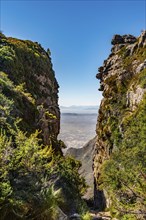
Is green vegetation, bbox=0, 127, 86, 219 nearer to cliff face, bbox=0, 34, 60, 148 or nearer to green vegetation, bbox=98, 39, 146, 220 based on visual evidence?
green vegetation, bbox=98, 39, 146, 220

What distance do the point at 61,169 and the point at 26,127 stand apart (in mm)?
4871

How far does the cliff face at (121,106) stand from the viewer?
18281 mm

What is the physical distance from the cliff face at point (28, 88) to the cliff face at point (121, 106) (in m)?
6.43

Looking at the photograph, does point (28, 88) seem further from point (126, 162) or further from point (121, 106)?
point (126, 162)

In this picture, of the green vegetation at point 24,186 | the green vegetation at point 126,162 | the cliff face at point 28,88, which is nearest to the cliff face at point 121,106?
the green vegetation at point 126,162

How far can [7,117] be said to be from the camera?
44.7 feet

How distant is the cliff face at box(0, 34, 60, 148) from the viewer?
17828 mm

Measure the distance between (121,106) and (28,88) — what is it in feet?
39.9

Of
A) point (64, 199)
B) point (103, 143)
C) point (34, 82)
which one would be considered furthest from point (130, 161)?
point (34, 82)

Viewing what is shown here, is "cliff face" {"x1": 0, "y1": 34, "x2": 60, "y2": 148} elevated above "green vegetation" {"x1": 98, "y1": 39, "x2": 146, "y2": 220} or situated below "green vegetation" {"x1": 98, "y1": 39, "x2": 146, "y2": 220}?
above

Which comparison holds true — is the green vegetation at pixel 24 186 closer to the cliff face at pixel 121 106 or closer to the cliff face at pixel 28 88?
the cliff face at pixel 28 88

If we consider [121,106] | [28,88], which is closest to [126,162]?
[121,106]

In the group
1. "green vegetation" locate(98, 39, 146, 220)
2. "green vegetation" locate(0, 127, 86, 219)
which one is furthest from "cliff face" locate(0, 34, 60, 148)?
"green vegetation" locate(98, 39, 146, 220)

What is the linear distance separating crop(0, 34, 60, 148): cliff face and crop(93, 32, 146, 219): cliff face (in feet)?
21.1
